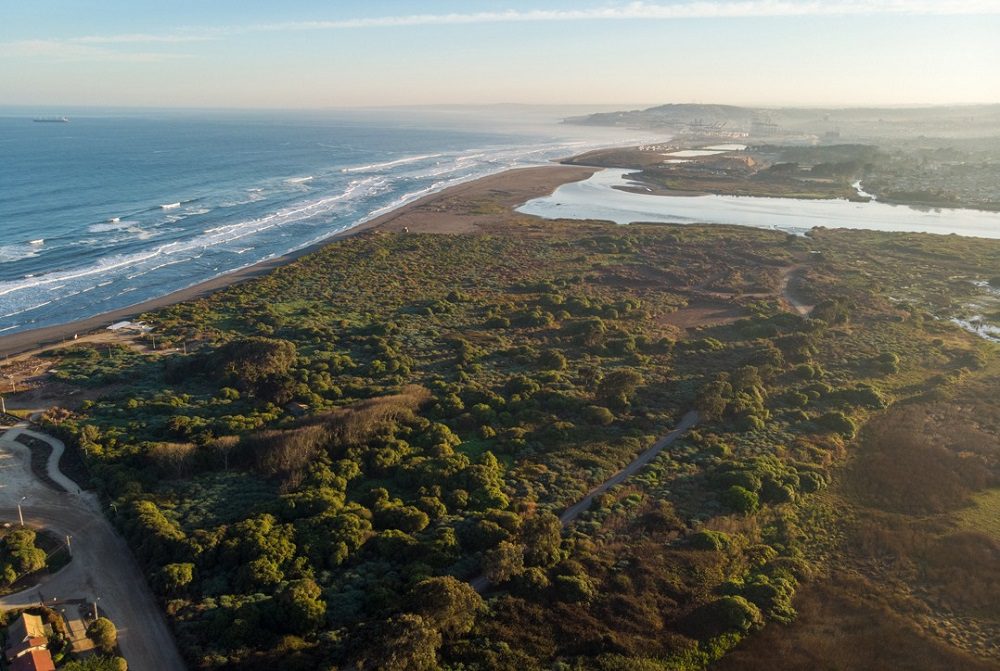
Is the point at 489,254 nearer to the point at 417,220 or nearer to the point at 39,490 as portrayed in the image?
the point at 417,220

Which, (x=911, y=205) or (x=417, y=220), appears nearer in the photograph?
(x=417, y=220)

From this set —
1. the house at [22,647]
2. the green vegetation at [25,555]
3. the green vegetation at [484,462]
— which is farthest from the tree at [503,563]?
the green vegetation at [25,555]

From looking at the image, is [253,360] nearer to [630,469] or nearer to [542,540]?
[542,540]

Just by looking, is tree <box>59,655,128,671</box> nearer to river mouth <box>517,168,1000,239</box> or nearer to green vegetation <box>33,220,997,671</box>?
green vegetation <box>33,220,997,671</box>

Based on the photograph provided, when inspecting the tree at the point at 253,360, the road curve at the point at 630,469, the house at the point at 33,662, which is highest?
the tree at the point at 253,360

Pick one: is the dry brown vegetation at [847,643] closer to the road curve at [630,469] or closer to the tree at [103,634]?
the road curve at [630,469]

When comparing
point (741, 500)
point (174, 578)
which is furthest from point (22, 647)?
point (741, 500)

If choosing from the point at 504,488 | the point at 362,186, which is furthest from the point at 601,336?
the point at 362,186
